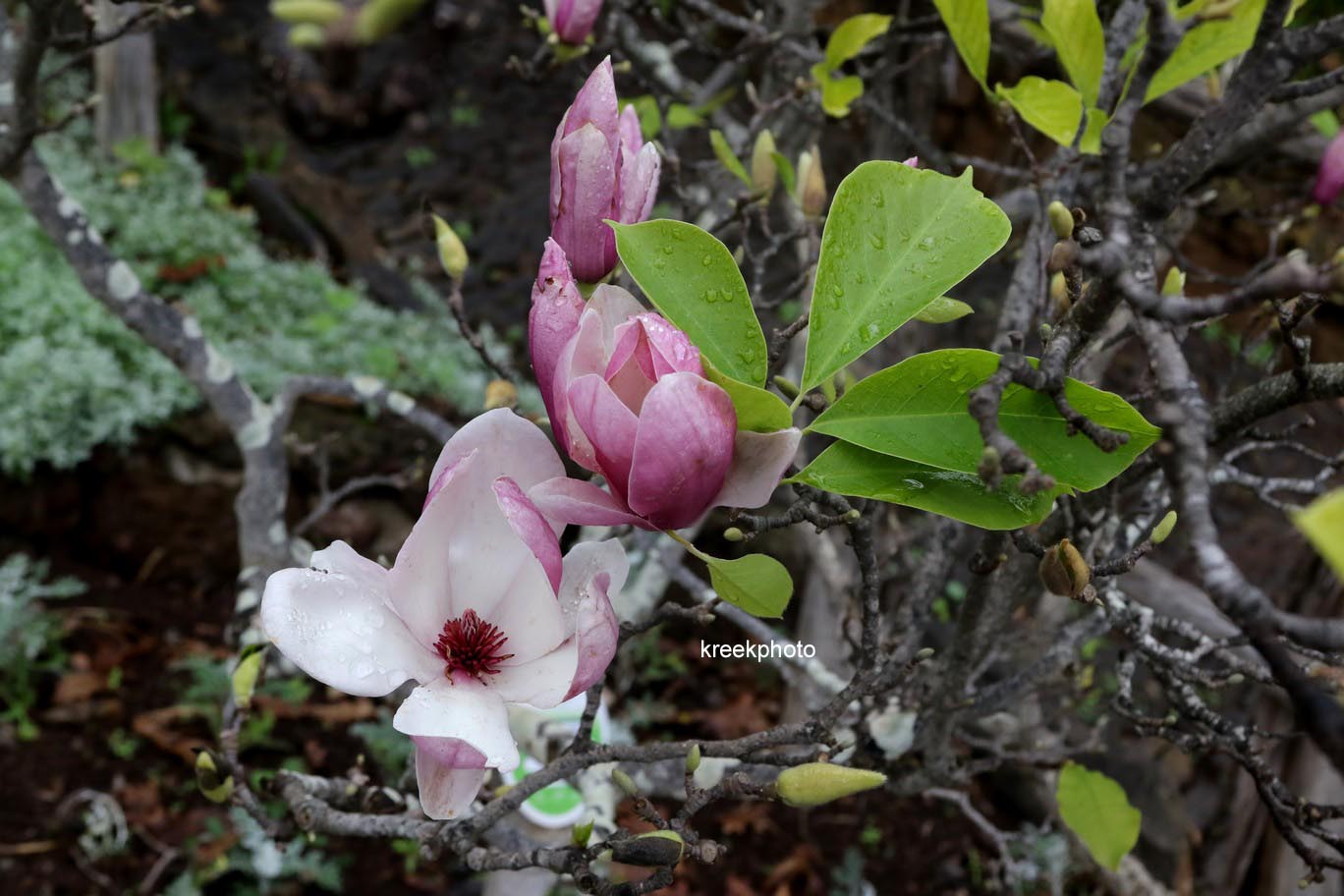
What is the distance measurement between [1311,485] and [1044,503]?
2.91ft

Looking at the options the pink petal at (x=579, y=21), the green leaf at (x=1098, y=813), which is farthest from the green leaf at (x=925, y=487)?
the pink petal at (x=579, y=21)

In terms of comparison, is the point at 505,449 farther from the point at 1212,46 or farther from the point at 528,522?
the point at 1212,46

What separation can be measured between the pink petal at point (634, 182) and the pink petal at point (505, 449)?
0.17 meters

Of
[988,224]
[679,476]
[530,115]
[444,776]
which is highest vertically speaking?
[988,224]

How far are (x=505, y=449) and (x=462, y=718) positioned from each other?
0.50 feet

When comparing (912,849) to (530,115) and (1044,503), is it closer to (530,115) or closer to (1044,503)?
(1044,503)

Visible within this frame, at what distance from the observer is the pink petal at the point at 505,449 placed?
562 millimetres

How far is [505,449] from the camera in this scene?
568 mm

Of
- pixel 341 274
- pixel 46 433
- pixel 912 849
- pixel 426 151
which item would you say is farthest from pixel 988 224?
pixel 426 151

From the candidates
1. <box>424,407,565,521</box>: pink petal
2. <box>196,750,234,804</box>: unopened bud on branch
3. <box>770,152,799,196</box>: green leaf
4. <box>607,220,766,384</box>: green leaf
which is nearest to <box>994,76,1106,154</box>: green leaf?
<box>770,152,799,196</box>: green leaf

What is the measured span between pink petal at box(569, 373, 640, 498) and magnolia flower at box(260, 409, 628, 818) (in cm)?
5

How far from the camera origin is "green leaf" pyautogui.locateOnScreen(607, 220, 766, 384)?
529 millimetres

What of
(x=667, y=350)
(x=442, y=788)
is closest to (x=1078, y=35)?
(x=667, y=350)

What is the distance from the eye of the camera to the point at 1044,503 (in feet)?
1.67
